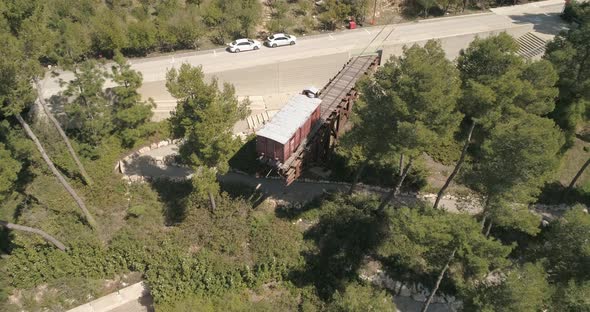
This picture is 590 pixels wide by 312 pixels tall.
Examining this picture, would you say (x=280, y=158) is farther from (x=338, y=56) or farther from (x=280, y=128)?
(x=338, y=56)

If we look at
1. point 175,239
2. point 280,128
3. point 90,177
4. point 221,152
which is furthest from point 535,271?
point 90,177

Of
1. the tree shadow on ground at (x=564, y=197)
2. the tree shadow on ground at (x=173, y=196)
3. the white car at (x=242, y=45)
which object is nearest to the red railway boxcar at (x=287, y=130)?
the tree shadow on ground at (x=173, y=196)

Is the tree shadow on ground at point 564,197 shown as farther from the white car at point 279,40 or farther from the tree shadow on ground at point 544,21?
the white car at point 279,40

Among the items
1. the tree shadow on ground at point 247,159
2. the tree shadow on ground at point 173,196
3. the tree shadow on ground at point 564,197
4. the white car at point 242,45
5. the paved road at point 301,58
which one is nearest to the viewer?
the tree shadow on ground at point 173,196

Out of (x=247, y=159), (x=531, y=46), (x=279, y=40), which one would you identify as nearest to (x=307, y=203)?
(x=247, y=159)

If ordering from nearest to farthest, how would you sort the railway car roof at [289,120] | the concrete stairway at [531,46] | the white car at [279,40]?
the railway car roof at [289,120] < the concrete stairway at [531,46] < the white car at [279,40]

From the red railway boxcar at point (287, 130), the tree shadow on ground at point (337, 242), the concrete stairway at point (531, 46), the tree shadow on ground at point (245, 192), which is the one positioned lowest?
the tree shadow on ground at point (337, 242)
